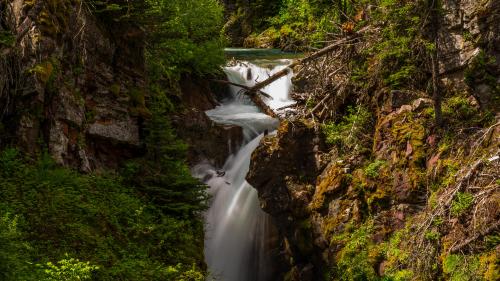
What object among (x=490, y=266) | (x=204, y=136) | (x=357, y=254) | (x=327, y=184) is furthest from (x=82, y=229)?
(x=204, y=136)

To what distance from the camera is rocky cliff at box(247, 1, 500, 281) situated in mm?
7555

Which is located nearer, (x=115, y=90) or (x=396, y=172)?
(x=396, y=172)

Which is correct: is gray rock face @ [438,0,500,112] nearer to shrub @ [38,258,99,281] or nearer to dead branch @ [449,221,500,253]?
dead branch @ [449,221,500,253]

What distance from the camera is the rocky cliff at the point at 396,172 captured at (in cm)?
755

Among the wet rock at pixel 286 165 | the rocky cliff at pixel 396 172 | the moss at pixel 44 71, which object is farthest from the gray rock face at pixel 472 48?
the moss at pixel 44 71

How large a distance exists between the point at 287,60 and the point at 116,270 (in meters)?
18.6

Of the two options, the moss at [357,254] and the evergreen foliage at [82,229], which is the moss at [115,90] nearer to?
the evergreen foliage at [82,229]

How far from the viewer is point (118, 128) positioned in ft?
37.2

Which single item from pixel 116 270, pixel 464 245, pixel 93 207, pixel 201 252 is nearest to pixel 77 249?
A: pixel 116 270

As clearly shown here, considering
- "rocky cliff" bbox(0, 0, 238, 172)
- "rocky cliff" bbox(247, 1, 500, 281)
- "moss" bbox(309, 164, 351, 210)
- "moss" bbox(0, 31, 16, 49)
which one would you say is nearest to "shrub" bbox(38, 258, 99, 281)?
"rocky cliff" bbox(0, 0, 238, 172)

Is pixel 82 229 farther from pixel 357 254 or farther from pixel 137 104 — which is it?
→ pixel 357 254

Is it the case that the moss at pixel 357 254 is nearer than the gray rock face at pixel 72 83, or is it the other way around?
the moss at pixel 357 254

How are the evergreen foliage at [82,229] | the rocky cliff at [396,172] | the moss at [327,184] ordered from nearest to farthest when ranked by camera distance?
the evergreen foliage at [82,229] → the rocky cliff at [396,172] → the moss at [327,184]

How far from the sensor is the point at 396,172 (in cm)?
941
